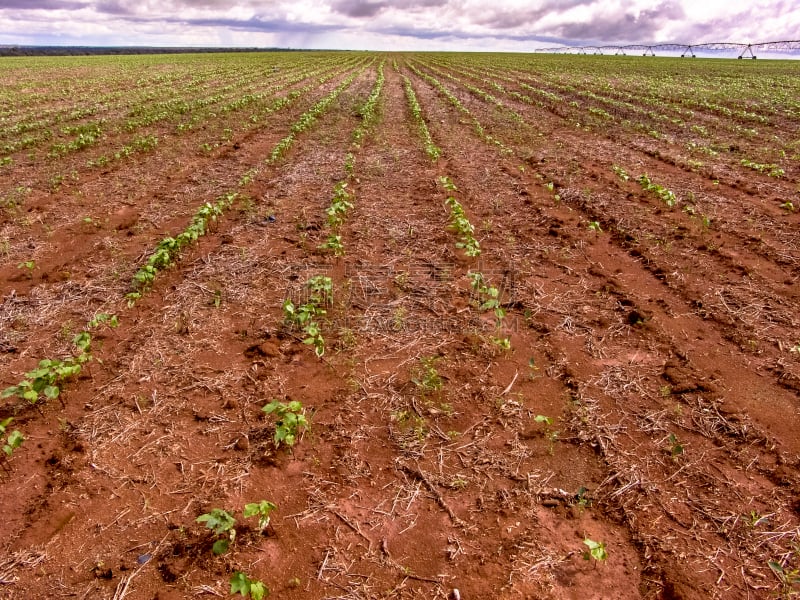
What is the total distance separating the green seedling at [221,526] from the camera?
3174 millimetres

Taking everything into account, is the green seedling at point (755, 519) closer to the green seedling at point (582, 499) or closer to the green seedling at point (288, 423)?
the green seedling at point (582, 499)

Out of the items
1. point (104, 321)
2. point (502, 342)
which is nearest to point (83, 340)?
point (104, 321)

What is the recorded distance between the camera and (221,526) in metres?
3.24

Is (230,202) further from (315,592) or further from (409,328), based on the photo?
(315,592)

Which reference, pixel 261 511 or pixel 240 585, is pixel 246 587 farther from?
pixel 261 511

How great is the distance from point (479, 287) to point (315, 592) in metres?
4.21

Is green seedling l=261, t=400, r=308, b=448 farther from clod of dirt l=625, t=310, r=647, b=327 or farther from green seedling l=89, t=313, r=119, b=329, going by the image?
clod of dirt l=625, t=310, r=647, b=327

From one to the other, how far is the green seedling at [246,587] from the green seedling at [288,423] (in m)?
1.17

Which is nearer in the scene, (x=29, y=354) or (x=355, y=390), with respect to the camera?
(x=355, y=390)

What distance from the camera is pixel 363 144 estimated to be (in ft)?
48.3

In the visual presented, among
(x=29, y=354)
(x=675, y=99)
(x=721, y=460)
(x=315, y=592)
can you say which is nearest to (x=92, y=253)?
(x=29, y=354)

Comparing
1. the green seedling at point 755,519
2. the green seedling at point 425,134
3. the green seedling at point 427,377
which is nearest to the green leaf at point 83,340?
the green seedling at point 427,377

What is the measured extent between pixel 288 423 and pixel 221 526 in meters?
0.93

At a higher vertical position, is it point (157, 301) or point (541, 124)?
point (541, 124)
